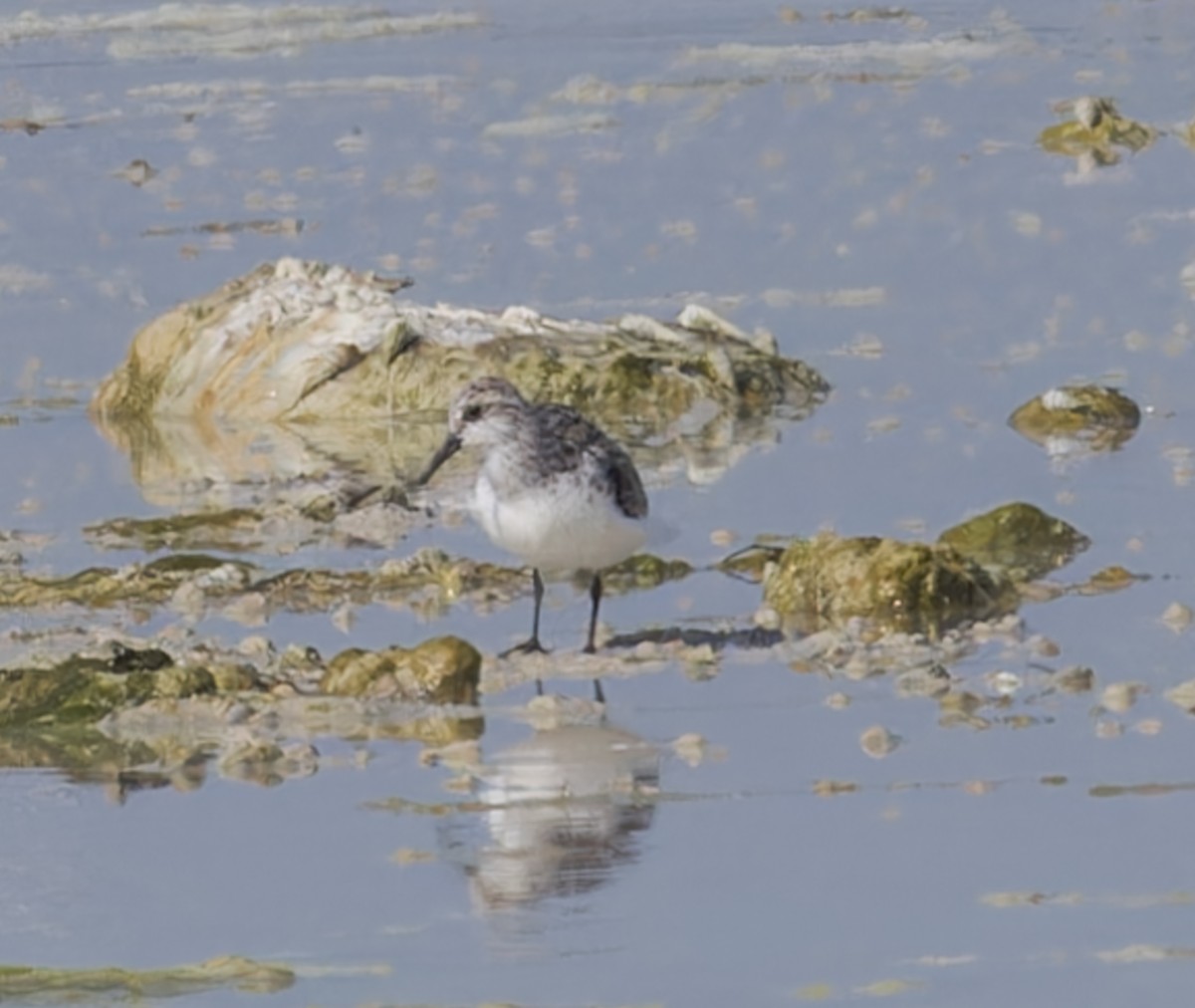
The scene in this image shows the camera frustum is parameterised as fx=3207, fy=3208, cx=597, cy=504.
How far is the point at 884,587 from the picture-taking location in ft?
42.7

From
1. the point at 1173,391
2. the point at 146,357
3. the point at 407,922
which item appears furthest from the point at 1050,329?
the point at 407,922

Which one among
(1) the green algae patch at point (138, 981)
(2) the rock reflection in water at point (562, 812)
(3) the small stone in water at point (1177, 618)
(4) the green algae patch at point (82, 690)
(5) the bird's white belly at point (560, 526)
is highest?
(5) the bird's white belly at point (560, 526)

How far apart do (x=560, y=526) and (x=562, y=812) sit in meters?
2.56

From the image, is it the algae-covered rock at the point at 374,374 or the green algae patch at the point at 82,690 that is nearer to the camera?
the green algae patch at the point at 82,690

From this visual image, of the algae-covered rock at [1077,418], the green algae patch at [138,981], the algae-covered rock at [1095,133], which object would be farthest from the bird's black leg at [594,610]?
the algae-covered rock at [1095,133]

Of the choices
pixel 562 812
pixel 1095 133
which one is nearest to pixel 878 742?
pixel 562 812

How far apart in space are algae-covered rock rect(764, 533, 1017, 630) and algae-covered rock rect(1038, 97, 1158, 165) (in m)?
11.8

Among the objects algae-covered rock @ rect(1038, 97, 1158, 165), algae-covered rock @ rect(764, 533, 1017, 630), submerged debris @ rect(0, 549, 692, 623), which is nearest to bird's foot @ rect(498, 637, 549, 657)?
submerged debris @ rect(0, 549, 692, 623)

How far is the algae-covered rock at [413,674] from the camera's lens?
1195 centimetres

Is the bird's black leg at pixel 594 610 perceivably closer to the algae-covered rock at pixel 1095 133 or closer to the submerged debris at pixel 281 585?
the submerged debris at pixel 281 585

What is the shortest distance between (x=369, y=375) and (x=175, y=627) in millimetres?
5200

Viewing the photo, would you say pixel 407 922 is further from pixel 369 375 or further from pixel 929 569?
pixel 369 375

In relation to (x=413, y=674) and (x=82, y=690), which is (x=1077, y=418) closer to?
(x=413, y=674)

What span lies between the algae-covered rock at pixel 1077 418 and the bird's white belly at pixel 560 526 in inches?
168
